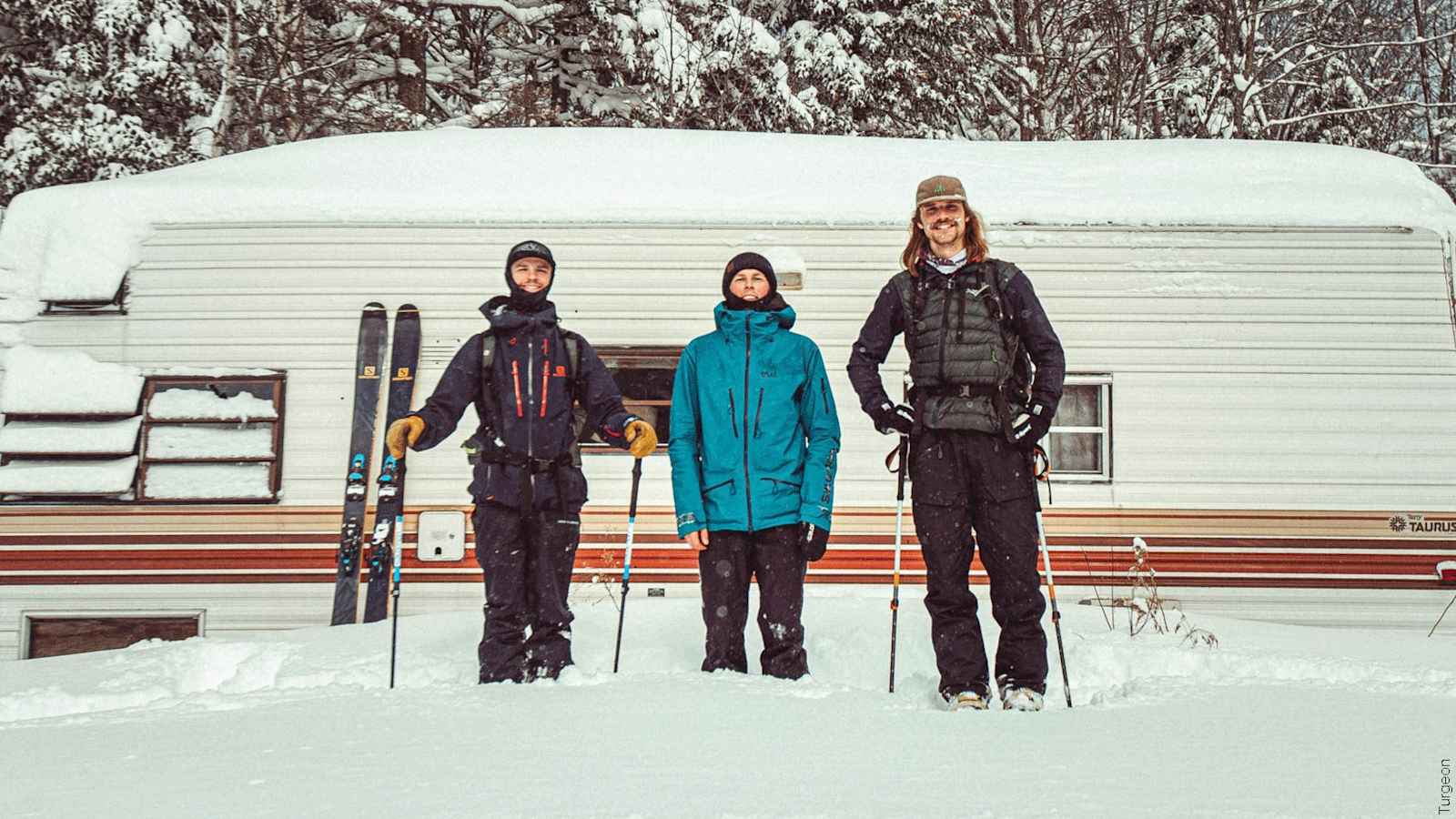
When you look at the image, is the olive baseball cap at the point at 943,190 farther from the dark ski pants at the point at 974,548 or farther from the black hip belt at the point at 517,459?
the black hip belt at the point at 517,459

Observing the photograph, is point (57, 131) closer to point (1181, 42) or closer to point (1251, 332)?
point (1251, 332)

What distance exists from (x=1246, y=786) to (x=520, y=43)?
16485 millimetres

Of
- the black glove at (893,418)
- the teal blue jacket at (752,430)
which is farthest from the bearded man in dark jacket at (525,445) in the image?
the black glove at (893,418)

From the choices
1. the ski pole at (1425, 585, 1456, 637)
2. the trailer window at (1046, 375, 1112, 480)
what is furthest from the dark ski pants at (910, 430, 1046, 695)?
the ski pole at (1425, 585, 1456, 637)

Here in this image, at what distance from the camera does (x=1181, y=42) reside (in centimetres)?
1670

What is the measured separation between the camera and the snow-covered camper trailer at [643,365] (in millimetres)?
5297

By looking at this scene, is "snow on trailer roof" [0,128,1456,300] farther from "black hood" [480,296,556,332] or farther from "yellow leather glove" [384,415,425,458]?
"yellow leather glove" [384,415,425,458]

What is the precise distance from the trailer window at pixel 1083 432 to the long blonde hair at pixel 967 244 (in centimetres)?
219

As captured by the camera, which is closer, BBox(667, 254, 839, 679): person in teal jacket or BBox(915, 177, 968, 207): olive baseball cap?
BBox(915, 177, 968, 207): olive baseball cap

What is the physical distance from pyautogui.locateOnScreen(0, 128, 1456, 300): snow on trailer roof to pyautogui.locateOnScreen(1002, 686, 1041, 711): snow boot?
3040 mm

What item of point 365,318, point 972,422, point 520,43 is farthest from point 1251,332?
point 520,43

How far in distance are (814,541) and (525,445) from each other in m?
1.12

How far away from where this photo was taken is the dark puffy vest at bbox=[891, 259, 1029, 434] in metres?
3.39

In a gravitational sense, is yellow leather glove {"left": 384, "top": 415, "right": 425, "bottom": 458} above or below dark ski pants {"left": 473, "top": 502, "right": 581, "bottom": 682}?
above
